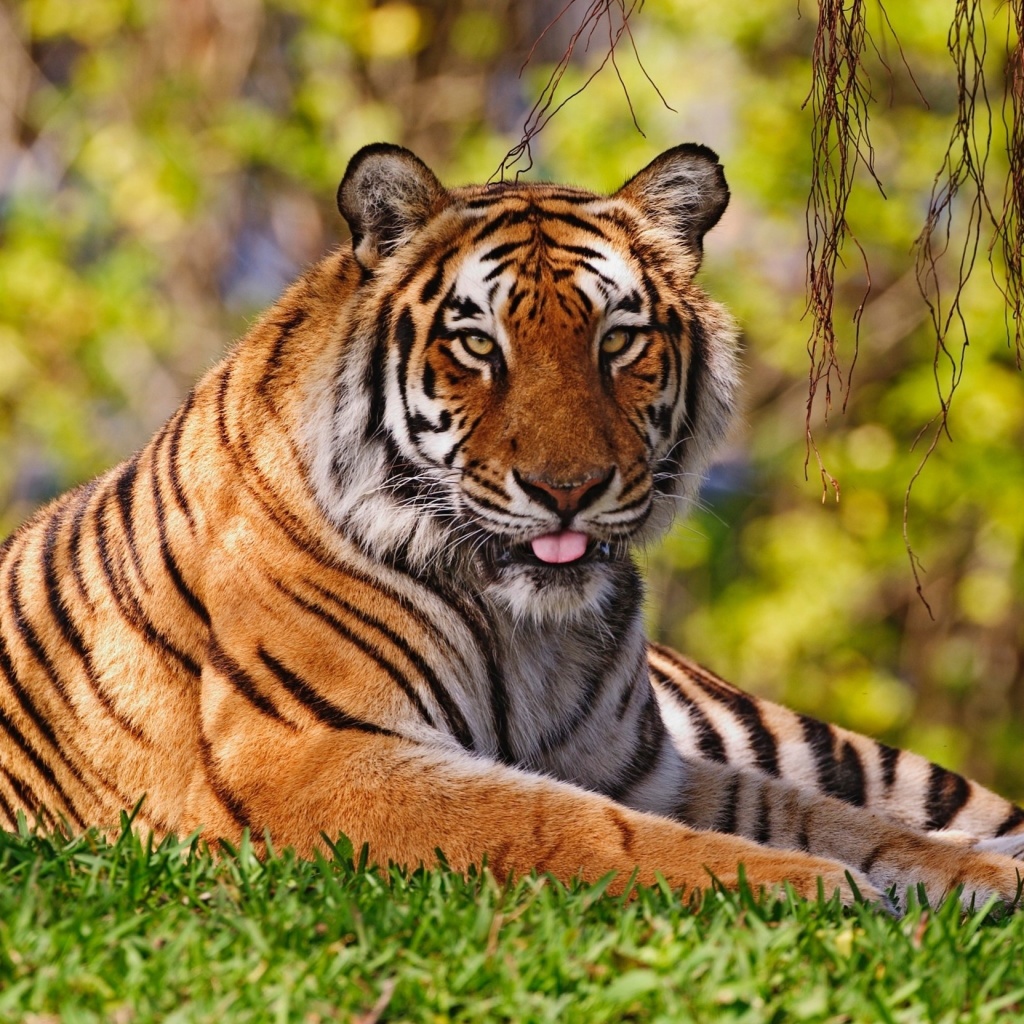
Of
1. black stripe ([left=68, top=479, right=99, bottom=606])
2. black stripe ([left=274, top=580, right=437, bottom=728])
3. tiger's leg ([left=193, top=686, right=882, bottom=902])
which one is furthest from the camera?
black stripe ([left=68, top=479, right=99, bottom=606])

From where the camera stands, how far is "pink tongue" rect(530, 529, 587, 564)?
11.5 feet

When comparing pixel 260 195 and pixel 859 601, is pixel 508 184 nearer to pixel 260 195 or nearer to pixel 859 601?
pixel 859 601

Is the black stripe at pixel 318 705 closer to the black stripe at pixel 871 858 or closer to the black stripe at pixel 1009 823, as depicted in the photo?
the black stripe at pixel 871 858

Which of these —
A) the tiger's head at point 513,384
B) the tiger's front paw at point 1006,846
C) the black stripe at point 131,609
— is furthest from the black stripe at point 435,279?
the tiger's front paw at point 1006,846

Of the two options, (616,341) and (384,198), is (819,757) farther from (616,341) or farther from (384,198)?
(384,198)

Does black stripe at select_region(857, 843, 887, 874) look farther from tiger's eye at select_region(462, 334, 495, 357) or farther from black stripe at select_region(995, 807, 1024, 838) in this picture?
tiger's eye at select_region(462, 334, 495, 357)

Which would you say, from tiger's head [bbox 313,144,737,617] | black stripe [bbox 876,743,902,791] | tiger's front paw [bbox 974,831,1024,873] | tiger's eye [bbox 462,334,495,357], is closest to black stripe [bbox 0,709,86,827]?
tiger's head [bbox 313,144,737,617]

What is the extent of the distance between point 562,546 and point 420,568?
359 millimetres

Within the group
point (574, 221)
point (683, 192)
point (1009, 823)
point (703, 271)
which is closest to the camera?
point (574, 221)

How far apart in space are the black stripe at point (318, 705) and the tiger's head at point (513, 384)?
1.20 feet

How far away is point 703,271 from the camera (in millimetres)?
10164

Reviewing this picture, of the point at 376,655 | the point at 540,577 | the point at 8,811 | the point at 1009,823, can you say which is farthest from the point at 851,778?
the point at 8,811

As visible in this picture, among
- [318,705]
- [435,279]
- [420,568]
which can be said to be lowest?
[318,705]

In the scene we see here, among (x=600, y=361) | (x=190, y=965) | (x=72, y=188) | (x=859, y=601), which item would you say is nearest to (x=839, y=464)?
(x=859, y=601)
